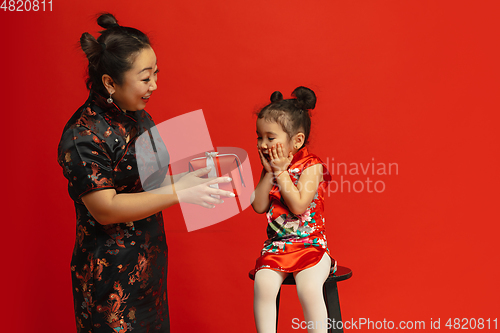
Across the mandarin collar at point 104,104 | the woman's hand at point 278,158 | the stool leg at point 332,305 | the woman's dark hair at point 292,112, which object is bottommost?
the stool leg at point 332,305

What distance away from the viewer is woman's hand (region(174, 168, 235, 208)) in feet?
4.12

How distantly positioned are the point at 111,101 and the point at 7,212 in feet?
3.90

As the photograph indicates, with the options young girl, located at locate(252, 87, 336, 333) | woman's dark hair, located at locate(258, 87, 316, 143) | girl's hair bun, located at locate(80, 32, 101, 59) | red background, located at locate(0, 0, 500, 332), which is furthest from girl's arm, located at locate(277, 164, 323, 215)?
red background, located at locate(0, 0, 500, 332)

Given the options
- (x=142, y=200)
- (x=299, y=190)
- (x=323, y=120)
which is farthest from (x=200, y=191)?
(x=323, y=120)

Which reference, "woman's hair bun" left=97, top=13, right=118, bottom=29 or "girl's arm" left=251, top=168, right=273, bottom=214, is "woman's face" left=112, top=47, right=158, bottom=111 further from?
"girl's arm" left=251, top=168, right=273, bottom=214

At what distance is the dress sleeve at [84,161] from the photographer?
1.21 m

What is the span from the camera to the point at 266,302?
1442mm

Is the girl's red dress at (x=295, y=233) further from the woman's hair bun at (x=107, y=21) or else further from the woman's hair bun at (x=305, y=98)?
the woman's hair bun at (x=107, y=21)

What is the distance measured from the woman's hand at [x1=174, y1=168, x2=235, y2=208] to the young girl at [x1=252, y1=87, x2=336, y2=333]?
312 mm

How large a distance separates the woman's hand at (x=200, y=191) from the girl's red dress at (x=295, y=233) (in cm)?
34

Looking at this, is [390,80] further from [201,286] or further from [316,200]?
[201,286]

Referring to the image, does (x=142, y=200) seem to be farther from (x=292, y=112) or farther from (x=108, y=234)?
(x=292, y=112)

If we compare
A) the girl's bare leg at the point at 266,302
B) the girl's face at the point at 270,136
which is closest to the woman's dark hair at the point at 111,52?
the girl's face at the point at 270,136

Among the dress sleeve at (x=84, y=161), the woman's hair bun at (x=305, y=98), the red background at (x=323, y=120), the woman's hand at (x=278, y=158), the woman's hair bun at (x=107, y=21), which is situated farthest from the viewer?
the red background at (x=323, y=120)
